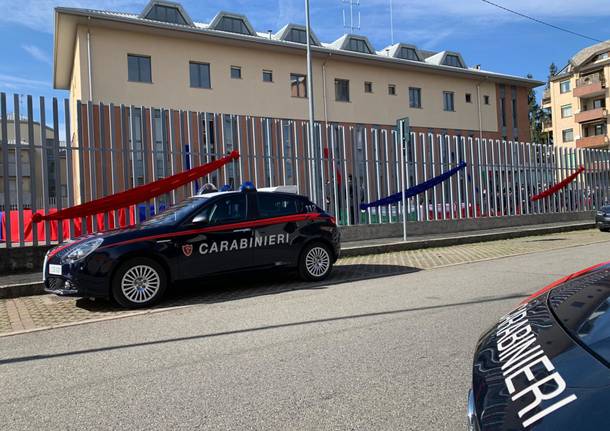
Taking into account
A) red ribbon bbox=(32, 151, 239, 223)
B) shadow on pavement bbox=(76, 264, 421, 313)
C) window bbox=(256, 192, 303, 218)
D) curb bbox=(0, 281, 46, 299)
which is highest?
red ribbon bbox=(32, 151, 239, 223)

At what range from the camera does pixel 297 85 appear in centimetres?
3309

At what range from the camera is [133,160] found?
11375mm

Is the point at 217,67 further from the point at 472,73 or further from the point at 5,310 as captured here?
the point at 5,310

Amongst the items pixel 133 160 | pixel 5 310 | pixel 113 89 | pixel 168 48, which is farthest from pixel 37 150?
pixel 168 48

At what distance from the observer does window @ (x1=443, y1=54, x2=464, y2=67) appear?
1644 inches

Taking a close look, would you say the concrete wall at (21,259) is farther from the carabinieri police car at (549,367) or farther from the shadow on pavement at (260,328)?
the carabinieri police car at (549,367)

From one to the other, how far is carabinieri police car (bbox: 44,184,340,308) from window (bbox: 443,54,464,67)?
36367mm

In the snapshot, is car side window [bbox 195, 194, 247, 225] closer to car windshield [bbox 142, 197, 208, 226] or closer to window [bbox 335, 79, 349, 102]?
car windshield [bbox 142, 197, 208, 226]

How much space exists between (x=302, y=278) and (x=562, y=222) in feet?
51.6

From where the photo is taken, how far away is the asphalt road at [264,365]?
3342mm

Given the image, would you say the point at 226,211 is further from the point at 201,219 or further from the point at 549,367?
the point at 549,367

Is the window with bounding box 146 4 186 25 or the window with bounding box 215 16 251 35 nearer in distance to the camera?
the window with bounding box 146 4 186 25

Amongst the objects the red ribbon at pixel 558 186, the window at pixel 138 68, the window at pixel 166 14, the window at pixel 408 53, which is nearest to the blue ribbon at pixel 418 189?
the red ribbon at pixel 558 186

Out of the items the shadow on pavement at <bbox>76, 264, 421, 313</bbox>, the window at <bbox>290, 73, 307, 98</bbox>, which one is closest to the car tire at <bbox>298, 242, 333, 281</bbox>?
the shadow on pavement at <bbox>76, 264, 421, 313</bbox>
